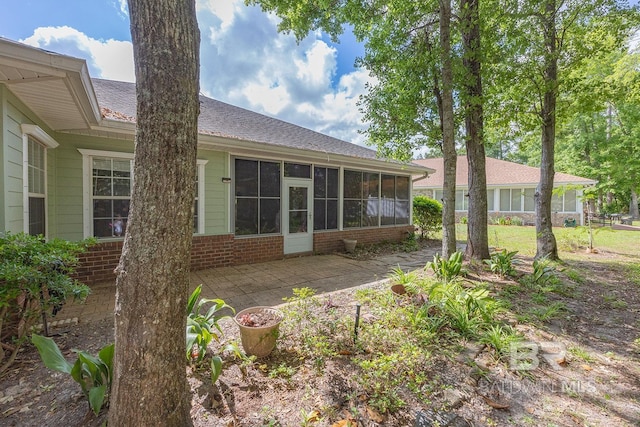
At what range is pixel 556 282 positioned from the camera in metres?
5.16

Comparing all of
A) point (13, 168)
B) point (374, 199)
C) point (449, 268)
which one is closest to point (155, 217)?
point (13, 168)

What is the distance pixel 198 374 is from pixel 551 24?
945 centimetres

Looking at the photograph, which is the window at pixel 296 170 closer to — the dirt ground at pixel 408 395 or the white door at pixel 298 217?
the white door at pixel 298 217

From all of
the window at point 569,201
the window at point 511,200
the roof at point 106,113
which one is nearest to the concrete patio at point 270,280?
the roof at point 106,113

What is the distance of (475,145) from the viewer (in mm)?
6164

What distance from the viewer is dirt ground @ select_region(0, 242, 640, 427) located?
202cm

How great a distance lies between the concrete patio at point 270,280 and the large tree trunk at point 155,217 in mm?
2468

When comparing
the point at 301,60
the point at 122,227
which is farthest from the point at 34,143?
the point at 301,60

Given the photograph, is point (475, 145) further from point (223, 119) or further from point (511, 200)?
point (511, 200)

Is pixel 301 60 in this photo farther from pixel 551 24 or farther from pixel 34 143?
pixel 34 143

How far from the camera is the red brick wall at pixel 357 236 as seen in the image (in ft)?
26.5

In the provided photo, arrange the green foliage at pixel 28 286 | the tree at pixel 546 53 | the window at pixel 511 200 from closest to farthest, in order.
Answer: the green foliage at pixel 28 286 < the tree at pixel 546 53 < the window at pixel 511 200

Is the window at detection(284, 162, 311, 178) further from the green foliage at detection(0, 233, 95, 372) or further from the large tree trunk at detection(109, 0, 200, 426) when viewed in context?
the large tree trunk at detection(109, 0, 200, 426)

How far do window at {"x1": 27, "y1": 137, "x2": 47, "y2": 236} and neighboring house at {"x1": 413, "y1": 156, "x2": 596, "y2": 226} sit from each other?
16785 millimetres
